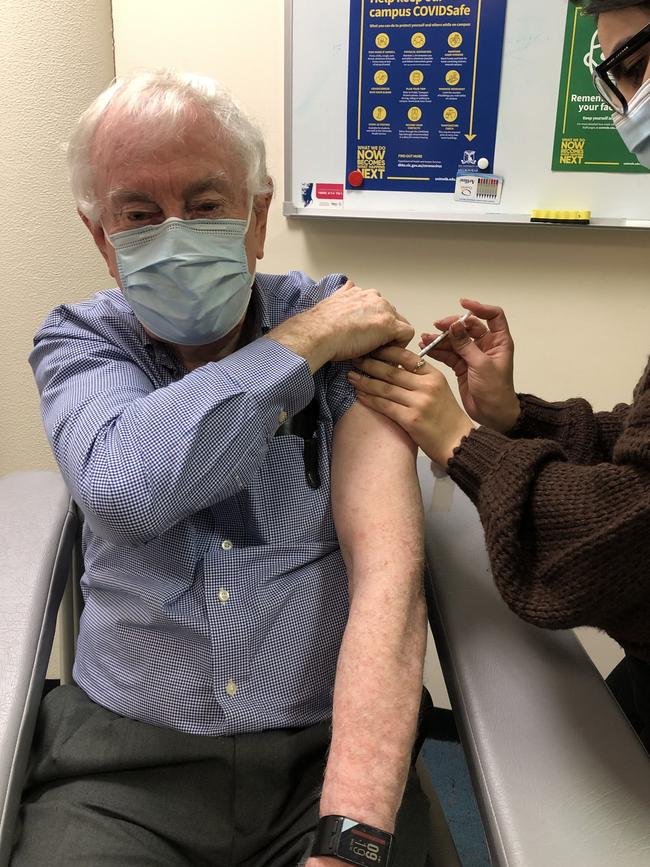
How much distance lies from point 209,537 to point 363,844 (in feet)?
1.62

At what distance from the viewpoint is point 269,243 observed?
1.83 metres

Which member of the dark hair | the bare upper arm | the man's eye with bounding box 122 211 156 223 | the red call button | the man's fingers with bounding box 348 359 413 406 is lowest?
the bare upper arm

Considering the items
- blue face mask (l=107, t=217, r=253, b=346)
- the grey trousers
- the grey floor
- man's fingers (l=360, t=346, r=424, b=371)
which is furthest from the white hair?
the grey floor

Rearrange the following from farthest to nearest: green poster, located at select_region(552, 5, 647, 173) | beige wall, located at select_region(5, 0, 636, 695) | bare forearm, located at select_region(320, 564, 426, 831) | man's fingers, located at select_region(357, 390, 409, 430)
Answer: beige wall, located at select_region(5, 0, 636, 695) → green poster, located at select_region(552, 5, 647, 173) → man's fingers, located at select_region(357, 390, 409, 430) → bare forearm, located at select_region(320, 564, 426, 831)

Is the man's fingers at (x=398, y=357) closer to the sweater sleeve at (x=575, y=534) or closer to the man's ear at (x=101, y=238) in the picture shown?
the sweater sleeve at (x=575, y=534)

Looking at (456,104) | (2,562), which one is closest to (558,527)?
(2,562)

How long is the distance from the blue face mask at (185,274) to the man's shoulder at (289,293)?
0.14m

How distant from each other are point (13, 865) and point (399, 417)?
84 cm

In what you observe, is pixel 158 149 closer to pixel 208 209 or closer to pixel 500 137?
pixel 208 209

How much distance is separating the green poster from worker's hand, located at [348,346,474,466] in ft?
2.83

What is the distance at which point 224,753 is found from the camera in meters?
1.02

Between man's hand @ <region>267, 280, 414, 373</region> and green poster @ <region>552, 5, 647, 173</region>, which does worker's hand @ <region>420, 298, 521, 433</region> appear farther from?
green poster @ <region>552, 5, 647, 173</region>

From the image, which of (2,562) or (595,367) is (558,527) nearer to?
(2,562)

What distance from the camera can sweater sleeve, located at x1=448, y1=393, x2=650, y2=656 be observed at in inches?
29.3
